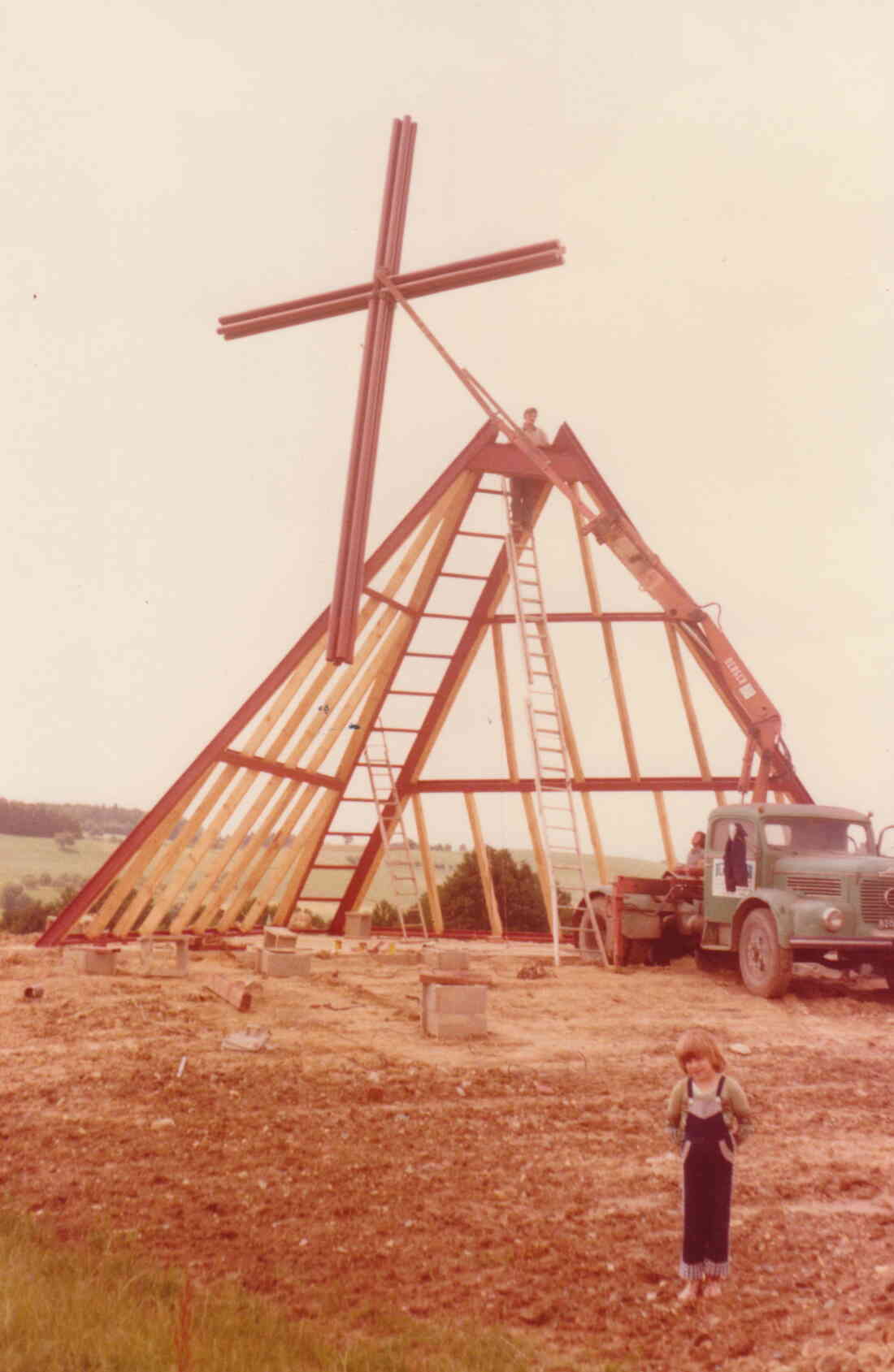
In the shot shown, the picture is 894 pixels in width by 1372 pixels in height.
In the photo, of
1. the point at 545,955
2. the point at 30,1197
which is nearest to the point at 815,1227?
the point at 30,1197

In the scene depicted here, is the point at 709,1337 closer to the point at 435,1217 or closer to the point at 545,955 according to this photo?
the point at 435,1217

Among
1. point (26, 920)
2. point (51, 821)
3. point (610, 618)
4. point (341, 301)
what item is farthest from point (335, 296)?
point (51, 821)

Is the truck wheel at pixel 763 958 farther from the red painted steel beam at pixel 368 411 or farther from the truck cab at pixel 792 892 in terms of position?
the red painted steel beam at pixel 368 411

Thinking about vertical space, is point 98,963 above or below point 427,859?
below

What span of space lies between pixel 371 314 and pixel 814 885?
8435 mm

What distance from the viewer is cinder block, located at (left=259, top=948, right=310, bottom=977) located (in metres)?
12.5

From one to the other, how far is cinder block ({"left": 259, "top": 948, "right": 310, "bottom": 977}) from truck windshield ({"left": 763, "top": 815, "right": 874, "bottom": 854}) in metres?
4.93

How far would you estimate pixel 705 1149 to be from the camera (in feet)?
16.8

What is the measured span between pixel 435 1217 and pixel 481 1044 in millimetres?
3960

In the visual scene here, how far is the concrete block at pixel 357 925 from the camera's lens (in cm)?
1745

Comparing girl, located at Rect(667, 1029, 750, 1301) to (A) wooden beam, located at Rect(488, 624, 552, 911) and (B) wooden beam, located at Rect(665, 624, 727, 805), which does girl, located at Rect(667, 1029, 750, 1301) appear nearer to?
(B) wooden beam, located at Rect(665, 624, 727, 805)

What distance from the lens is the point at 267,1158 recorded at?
6.61 meters

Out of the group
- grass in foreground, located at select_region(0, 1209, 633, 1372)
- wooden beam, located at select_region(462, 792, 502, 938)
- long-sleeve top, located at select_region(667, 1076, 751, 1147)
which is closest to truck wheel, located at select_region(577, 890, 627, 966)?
wooden beam, located at select_region(462, 792, 502, 938)

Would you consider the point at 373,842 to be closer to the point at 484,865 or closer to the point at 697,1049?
the point at 484,865
